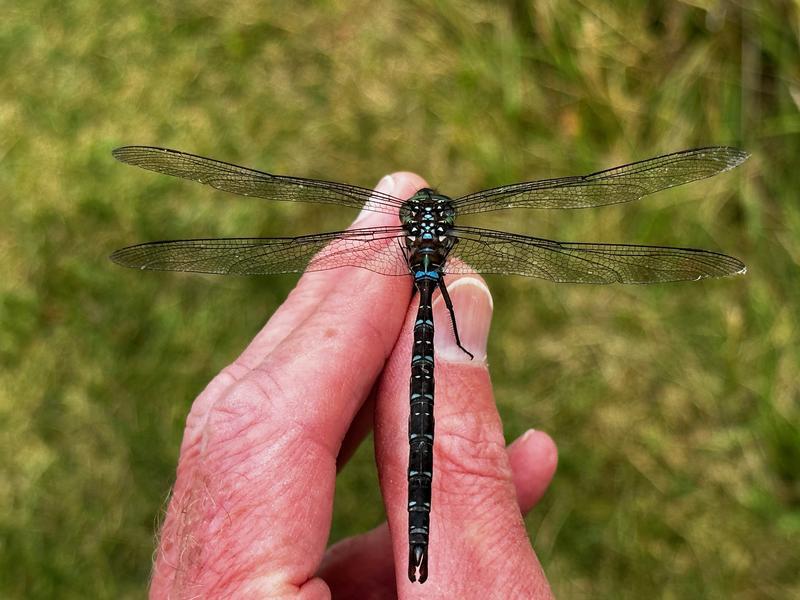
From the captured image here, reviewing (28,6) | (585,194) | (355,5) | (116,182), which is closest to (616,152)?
(585,194)

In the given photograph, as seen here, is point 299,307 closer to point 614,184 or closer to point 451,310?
point 451,310

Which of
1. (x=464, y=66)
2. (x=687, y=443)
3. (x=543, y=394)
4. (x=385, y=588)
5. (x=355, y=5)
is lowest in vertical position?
(x=385, y=588)

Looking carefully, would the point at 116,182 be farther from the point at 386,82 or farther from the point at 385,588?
the point at 385,588

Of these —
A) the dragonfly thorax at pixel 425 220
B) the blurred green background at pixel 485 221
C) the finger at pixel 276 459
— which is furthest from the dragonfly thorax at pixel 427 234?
the blurred green background at pixel 485 221

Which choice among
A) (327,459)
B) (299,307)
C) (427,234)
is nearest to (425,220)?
(427,234)

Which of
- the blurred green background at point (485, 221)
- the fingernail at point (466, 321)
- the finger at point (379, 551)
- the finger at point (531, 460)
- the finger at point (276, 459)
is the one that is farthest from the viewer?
the blurred green background at point (485, 221)

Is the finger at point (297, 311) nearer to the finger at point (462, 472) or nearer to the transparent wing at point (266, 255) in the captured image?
the transparent wing at point (266, 255)
